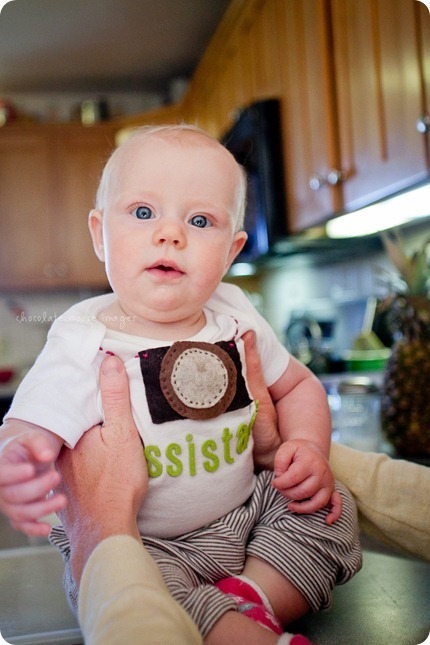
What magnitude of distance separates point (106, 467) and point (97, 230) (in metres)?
0.14

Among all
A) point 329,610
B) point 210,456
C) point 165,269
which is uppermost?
point 165,269

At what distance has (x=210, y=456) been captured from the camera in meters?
0.35

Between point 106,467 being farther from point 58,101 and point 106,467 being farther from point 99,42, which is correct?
point 58,101

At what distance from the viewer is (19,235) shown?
1.34ft

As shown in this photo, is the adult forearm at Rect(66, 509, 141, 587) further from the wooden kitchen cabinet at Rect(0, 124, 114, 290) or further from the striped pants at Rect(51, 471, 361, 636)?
the wooden kitchen cabinet at Rect(0, 124, 114, 290)

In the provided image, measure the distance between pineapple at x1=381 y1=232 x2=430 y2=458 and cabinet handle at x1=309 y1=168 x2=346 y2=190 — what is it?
0.24m

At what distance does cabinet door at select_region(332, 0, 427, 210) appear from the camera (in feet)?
2.93

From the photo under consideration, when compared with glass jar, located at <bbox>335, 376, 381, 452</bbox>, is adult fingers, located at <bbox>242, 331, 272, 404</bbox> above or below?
above

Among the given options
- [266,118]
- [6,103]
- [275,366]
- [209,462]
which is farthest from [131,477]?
[266,118]

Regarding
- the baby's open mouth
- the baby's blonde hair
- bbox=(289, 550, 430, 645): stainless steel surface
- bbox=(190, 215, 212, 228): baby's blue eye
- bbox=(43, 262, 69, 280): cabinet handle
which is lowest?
bbox=(289, 550, 430, 645): stainless steel surface

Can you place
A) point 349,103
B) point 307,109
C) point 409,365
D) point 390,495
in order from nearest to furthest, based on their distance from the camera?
point 390,495
point 409,365
point 349,103
point 307,109

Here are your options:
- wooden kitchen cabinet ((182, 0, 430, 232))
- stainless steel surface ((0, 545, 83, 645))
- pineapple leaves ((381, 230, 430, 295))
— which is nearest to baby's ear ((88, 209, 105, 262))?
stainless steel surface ((0, 545, 83, 645))

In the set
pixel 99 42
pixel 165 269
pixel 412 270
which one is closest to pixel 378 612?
pixel 165 269

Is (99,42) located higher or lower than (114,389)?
higher
